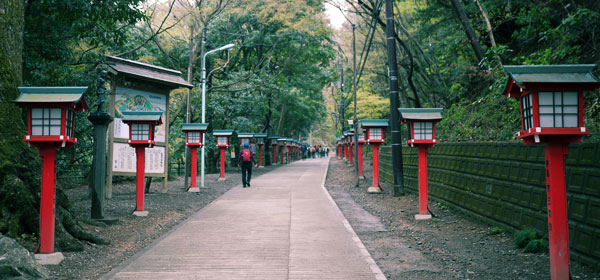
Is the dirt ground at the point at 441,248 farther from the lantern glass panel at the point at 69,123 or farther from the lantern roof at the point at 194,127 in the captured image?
the lantern roof at the point at 194,127

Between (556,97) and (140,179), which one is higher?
(556,97)

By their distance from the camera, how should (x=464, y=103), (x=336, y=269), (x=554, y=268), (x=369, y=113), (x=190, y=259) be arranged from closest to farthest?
(x=554, y=268) < (x=336, y=269) < (x=190, y=259) < (x=464, y=103) < (x=369, y=113)

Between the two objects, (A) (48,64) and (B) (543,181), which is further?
(A) (48,64)

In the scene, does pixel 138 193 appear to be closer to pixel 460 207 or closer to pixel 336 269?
pixel 336 269

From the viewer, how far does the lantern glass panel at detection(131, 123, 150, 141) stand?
10.9 m

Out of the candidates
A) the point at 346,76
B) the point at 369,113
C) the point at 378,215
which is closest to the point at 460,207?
the point at 378,215

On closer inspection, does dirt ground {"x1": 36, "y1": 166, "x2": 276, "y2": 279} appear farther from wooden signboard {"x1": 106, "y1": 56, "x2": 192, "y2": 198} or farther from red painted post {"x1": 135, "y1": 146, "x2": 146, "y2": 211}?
wooden signboard {"x1": 106, "y1": 56, "x2": 192, "y2": 198}

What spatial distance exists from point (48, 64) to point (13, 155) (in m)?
4.88

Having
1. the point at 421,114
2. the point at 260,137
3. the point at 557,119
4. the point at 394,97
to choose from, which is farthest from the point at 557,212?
the point at 260,137

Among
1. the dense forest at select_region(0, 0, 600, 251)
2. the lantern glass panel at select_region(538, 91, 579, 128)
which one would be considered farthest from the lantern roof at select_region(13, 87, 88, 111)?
the lantern glass panel at select_region(538, 91, 579, 128)

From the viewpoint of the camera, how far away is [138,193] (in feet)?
35.9

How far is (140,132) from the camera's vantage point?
10.9 metres

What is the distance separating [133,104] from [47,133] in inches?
290

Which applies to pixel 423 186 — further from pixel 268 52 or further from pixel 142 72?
pixel 268 52
